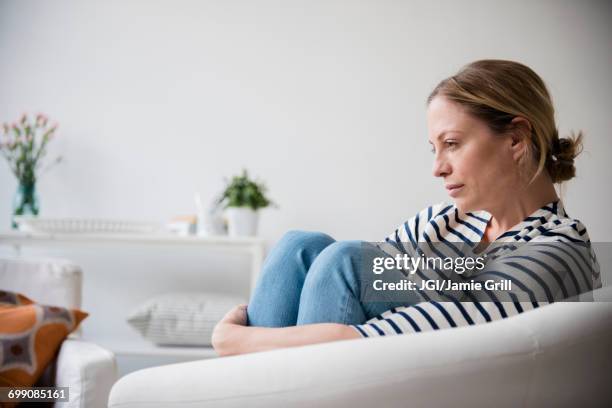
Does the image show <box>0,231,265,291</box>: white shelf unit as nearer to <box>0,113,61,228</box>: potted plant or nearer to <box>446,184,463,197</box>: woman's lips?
<box>0,113,61,228</box>: potted plant

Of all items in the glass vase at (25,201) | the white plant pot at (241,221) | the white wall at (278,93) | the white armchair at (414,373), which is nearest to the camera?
the white armchair at (414,373)

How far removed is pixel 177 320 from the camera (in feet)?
7.61

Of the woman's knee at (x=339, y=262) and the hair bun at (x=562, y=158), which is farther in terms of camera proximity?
the hair bun at (x=562, y=158)

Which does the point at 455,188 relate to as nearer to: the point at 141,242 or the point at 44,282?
the point at 44,282

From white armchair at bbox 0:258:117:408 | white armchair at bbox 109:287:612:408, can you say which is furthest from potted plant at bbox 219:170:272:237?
white armchair at bbox 109:287:612:408

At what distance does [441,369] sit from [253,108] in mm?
2183

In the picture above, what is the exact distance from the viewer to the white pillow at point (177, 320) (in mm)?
2309

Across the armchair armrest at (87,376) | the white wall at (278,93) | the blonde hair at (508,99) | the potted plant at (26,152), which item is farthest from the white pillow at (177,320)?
the blonde hair at (508,99)

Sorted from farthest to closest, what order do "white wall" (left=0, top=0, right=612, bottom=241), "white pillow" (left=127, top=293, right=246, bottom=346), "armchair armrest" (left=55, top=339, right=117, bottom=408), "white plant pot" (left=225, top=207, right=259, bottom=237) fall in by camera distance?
"white wall" (left=0, top=0, right=612, bottom=241), "white plant pot" (left=225, top=207, right=259, bottom=237), "white pillow" (left=127, top=293, right=246, bottom=346), "armchair armrest" (left=55, top=339, right=117, bottom=408)

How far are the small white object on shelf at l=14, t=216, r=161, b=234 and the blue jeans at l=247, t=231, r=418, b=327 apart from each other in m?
1.44

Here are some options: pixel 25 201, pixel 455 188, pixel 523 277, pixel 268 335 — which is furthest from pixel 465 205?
pixel 25 201

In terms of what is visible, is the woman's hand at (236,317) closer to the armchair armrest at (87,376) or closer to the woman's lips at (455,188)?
the armchair armrest at (87,376)

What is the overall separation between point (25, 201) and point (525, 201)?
2.16m

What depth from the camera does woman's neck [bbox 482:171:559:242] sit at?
116cm
